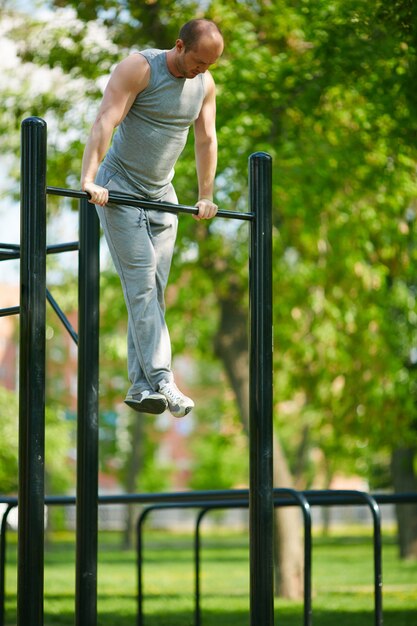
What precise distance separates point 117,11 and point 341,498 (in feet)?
21.2

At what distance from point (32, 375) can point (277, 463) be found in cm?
962

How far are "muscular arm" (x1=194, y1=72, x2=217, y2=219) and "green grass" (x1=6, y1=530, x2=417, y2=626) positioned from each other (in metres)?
5.59

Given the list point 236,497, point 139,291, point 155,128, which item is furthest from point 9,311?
point 236,497

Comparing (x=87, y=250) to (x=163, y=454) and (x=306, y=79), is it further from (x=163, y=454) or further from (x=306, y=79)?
(x=163, y=454)

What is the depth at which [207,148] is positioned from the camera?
4.21 m

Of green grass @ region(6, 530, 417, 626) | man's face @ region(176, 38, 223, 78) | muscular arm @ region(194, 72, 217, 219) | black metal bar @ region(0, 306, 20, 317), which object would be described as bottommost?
green grass @ region(6, 530, 417, 626)

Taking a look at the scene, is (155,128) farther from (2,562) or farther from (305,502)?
(2,562)

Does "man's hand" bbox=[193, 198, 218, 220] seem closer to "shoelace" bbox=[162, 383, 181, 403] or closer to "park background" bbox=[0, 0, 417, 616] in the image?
"shoelace" bbox=[162, 383, 181, 403]

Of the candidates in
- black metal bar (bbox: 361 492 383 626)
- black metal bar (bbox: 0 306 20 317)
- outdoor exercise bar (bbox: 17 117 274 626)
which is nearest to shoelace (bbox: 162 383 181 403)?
outdoor exercise bar (bbox: 17 117 274 626)

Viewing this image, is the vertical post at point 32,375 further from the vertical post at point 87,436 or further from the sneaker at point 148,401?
the vertical post at point 87,436

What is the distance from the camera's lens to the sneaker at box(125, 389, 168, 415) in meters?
3.70

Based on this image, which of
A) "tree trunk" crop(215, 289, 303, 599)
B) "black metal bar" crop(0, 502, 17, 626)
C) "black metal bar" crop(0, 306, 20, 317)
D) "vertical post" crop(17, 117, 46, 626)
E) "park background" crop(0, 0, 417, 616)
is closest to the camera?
"vertical post" crop(17, 117, 46, 626)

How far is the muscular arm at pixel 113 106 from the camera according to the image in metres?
3.73

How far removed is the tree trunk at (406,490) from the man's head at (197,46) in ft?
44.9
